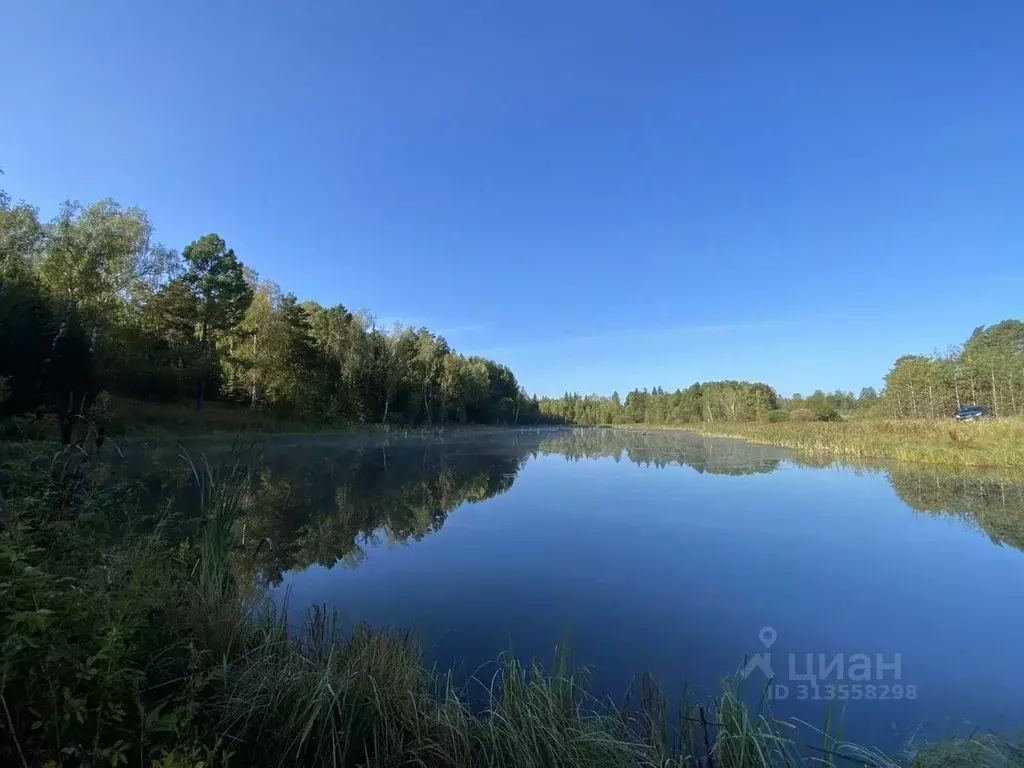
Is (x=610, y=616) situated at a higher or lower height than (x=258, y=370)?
lower

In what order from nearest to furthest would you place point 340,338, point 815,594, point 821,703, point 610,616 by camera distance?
point 821,703 < point 610,616 < point 815,594 < point 340,338

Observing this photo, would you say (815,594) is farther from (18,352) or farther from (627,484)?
(18,352)

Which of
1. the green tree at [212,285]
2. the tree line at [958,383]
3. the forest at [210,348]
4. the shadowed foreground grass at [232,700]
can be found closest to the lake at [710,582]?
the shadowed foreground grass at [232,700]

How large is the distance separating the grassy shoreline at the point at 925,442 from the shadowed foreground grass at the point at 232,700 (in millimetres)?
21273

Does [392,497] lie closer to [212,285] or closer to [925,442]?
[925,442]

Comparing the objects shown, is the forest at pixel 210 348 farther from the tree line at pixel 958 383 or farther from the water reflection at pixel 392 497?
the water reflection at pixel 392 497

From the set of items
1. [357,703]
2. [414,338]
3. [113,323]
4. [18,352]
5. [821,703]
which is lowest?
[821,703]

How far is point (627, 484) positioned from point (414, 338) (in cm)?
4161

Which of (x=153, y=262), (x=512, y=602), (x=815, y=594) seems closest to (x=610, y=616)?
(x=512, y=602)

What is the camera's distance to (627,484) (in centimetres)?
1742

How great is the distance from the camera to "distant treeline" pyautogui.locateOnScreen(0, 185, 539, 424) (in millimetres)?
19777

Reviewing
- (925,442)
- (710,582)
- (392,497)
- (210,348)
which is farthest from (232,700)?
(210,348)

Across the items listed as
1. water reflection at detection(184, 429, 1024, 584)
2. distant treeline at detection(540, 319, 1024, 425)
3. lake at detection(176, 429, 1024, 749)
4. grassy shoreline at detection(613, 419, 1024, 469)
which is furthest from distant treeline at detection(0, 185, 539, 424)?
distant treeline at detection(540, 319, 1024, 425)

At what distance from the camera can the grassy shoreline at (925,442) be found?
62.2 feet
